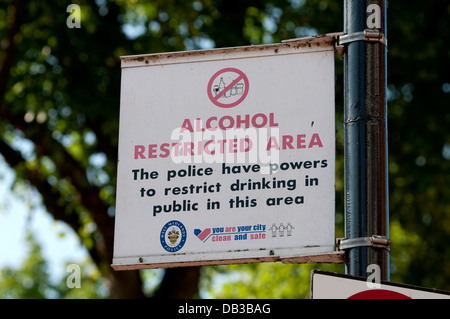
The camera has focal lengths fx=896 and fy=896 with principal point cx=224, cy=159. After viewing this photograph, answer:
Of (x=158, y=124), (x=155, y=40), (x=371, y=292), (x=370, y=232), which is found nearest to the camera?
(x=371, y=292)

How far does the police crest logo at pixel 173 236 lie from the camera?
15.9 ft

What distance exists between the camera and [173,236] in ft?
16.0

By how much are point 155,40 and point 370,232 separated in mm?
9349

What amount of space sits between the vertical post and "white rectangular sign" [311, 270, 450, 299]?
0.27 meters

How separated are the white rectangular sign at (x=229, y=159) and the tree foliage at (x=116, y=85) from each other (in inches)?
308

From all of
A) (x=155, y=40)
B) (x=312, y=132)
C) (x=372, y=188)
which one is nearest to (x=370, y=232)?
(x=372, y=188)

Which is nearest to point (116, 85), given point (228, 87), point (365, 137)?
point (228, 87)

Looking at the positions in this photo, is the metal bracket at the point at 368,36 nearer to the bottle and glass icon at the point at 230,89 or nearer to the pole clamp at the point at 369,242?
the bottle and glass icon at the point at 230,89

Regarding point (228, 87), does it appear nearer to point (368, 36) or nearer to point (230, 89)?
point (230, 89)

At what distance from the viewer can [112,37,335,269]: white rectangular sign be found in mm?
4766

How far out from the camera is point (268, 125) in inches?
196

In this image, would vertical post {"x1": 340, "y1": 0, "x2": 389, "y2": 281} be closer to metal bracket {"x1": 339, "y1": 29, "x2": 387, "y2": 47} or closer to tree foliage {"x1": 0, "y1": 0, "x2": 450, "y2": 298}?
metal bracket {"x1": 339, "y1": 29, "x2": 387, "y2": 47}

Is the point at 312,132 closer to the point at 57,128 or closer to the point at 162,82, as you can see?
the point at 162,82

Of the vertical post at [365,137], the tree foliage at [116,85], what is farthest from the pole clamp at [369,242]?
the tree foliage at [116,85]
